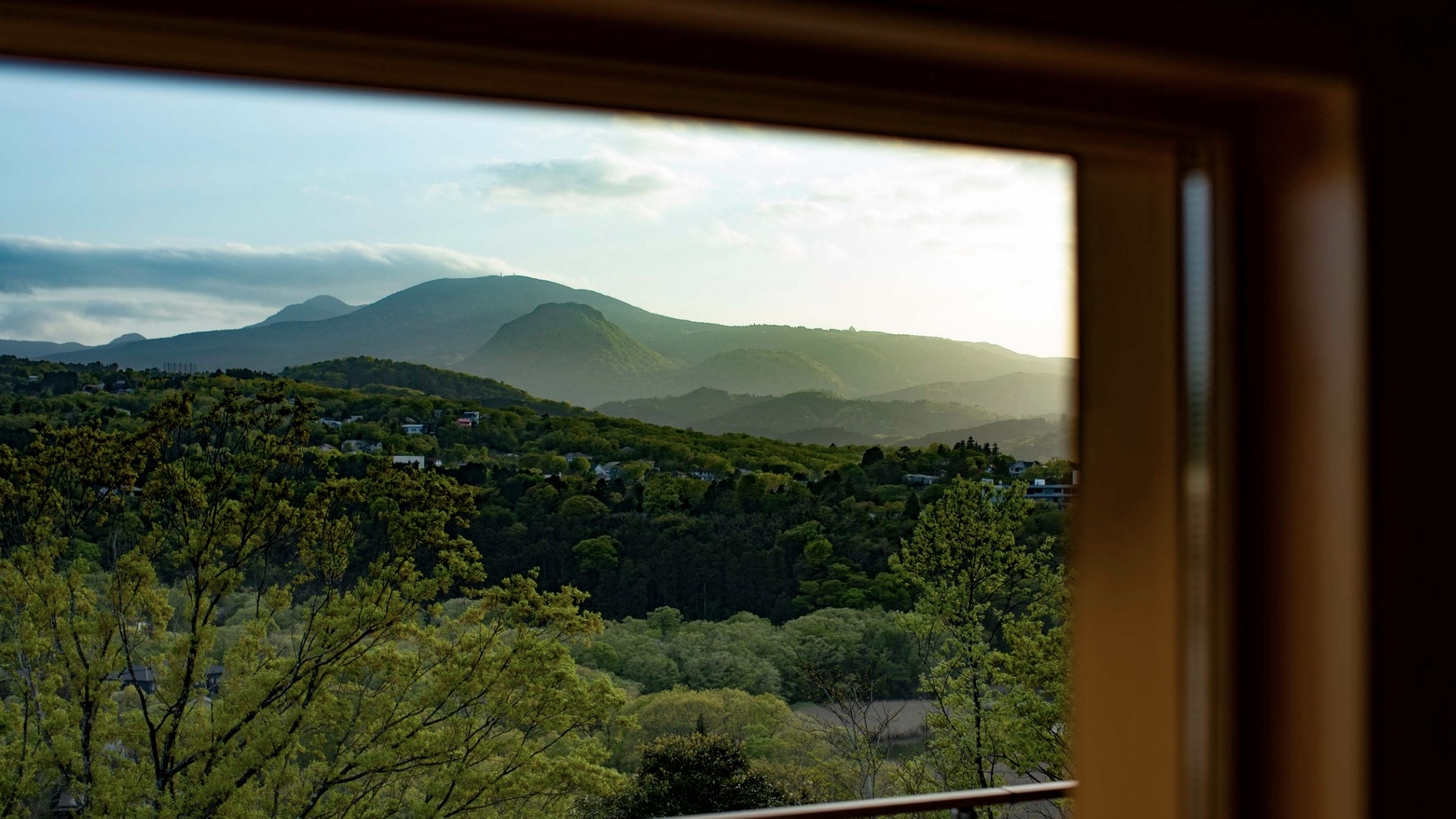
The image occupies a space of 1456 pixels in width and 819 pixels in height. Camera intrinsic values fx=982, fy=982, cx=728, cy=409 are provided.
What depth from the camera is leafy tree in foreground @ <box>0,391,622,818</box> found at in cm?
621

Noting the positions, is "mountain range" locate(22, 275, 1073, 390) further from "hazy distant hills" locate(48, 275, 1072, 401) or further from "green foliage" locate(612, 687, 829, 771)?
"green foliage" locate(612, 687, 829, 771)

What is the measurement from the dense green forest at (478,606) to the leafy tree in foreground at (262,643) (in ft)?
0.06

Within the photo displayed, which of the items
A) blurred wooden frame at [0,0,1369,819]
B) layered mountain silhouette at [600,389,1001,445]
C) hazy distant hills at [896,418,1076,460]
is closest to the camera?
blurred wooden frame at [0,0,1369,819]

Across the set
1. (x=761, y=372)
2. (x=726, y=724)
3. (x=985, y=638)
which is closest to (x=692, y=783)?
(x=726, y=724)

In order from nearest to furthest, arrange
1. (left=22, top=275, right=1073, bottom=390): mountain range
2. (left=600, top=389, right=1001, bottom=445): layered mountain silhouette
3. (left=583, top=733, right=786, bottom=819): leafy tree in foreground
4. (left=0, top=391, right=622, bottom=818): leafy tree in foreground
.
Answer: (left=0, top=391, right=622, bottom=818): leafy tree in foreground, (left=583, top=733, right=786, bottom=819): leafy tree in foreground, (left=22, top=275, right=1073, bottom=390): mountain range, (left=600, top=389, right=1001, bottom=445): layered mountain silhouette

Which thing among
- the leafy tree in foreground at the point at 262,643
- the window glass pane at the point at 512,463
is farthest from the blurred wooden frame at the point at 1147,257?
the leafy tree in foreground at the point at 262,643

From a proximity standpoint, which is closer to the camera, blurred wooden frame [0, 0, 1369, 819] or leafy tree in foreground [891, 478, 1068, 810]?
blurred wooden frame [0, 0, 1369, 819]

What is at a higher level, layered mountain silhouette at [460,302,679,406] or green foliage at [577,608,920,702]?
layered mountain silhouette at [460,302,679,406]

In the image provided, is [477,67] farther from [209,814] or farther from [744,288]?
[744,288]

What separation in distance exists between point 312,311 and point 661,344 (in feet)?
9.11

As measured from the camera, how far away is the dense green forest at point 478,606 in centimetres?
632

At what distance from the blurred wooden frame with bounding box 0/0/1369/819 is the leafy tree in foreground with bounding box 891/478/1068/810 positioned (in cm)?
732

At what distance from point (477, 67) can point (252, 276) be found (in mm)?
7274

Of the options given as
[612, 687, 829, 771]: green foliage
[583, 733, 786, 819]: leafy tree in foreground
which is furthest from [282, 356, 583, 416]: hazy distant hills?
[583, 733, 786, 819]: leafy tree in foreground
